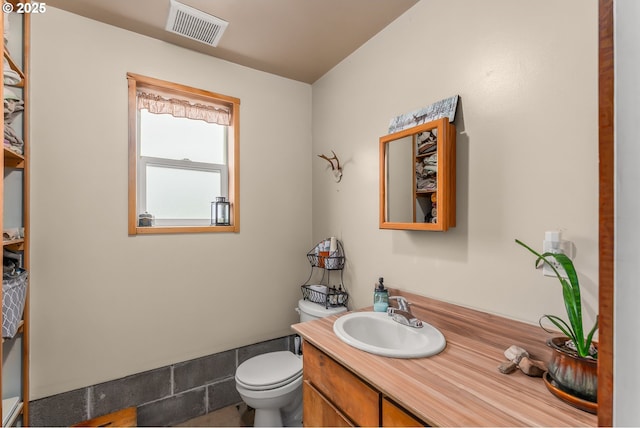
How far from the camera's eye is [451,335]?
4.31 ft

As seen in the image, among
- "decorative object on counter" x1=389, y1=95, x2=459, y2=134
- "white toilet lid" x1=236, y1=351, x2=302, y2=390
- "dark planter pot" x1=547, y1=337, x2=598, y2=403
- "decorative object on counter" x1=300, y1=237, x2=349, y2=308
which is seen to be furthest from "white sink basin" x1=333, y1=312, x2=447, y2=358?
"decorative object on counter" x1=389, y1=95, x2=459, y2=134

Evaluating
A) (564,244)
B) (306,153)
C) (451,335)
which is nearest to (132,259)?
(306,153)

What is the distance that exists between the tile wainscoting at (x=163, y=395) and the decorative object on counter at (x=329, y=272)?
0.58 m

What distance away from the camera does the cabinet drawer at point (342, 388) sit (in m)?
1.02

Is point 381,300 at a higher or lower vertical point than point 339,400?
higher

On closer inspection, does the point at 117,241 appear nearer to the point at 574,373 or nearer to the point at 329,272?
the point at 329,272

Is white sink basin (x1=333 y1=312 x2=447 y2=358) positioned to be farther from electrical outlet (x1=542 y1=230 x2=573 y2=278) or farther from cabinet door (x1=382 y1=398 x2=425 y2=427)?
electrical outlet (x1=542 y1=230 x2=573 y2=278)

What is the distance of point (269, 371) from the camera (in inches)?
72.2

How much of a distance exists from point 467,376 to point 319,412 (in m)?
0.65

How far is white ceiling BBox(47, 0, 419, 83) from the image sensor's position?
5.29 feet

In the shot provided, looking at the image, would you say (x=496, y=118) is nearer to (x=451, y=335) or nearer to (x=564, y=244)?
(x=564, y=244)

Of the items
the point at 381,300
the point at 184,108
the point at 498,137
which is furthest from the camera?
the point at 184,108

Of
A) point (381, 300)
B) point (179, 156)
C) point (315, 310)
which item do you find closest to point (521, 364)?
point (381, 300)
